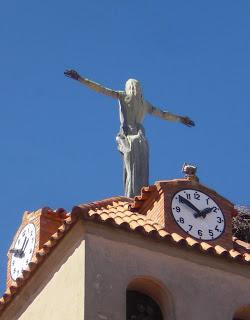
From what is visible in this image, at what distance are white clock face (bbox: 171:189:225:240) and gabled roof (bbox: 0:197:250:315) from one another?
1.11ft

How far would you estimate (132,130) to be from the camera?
2219cm

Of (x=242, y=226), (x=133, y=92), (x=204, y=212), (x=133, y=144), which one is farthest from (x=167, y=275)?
(x=242, y=226)

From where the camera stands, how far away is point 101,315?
54.2 feet

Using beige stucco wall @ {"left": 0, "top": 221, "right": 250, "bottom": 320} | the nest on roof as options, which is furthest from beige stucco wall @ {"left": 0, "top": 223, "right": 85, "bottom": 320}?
the nest on roof

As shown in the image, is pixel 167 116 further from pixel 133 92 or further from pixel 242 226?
pixel 242 226

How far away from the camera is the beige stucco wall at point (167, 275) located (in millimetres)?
16969

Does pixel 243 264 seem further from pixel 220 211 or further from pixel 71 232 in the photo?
pixel 71 232

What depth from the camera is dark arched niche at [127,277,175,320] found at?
17.4 metres

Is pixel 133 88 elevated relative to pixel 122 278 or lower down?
elevated

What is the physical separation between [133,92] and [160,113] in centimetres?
78

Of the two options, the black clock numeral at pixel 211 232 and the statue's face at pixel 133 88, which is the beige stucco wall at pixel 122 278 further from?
the statue's face at pixel 133 88

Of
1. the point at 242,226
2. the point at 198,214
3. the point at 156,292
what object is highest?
the point at 242,226

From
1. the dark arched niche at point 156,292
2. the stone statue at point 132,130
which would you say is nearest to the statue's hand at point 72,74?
the stone statue at point 132,130

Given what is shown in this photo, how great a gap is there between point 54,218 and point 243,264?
10.8 ft
